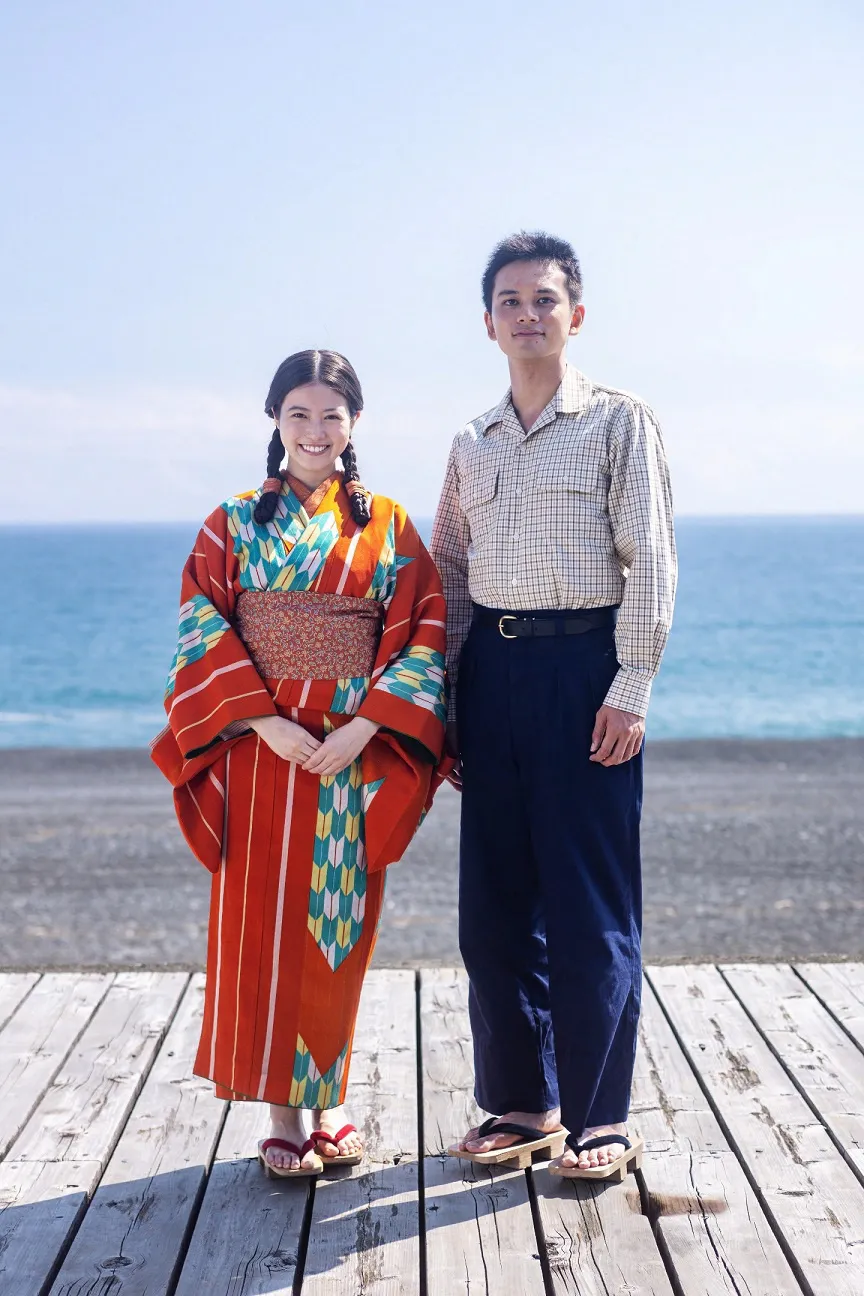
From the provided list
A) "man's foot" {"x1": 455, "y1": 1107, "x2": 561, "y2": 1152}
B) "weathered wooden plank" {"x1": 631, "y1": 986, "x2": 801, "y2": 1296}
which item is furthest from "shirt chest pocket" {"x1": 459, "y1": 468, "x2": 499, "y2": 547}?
"weathered wooden plank" {"x1": 631, "y1": 986, "x2": 801, "y2": 1296}

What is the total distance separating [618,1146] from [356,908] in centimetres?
65

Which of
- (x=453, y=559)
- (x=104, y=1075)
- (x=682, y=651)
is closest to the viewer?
(x=453, y=559)

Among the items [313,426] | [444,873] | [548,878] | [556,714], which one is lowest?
[444,873]

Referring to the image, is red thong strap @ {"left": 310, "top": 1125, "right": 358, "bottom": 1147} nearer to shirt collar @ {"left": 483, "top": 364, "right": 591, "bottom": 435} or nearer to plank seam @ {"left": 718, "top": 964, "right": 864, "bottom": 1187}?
plank seam @ {"left": 718, "top": 964, "right": 864, "bottom": 1187}

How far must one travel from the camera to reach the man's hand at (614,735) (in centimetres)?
237

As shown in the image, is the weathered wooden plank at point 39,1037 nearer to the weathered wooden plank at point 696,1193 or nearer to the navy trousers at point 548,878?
the navy trousers at point 548,878

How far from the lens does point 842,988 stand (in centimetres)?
339

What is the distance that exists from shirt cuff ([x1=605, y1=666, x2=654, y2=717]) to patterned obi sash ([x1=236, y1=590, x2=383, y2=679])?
0.47 m

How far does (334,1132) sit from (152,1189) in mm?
→ 351

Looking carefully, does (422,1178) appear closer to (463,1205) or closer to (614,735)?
(463,1205)

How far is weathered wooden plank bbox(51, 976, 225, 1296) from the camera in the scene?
2.09 meters

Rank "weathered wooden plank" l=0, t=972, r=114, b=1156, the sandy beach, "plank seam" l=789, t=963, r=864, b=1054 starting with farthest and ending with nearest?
the sandy beach → "plank seam" l=789, t=963, r=864, b=1054 → "weathered wooden plank" l=0, t=972, r=114, b=1156

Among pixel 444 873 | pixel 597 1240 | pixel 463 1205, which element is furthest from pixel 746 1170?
pixel 444 873

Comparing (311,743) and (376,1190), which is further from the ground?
(311,743)
